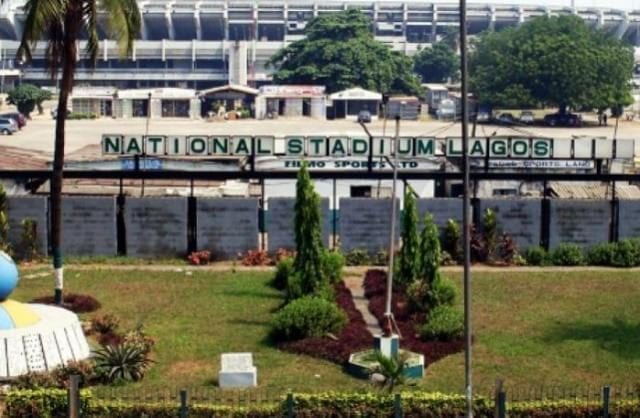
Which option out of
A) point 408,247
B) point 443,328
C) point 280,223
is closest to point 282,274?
point 408,247

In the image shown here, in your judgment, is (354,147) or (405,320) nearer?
(405,320)

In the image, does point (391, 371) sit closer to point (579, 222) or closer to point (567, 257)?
point (567, 257)

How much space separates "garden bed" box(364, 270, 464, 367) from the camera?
77.4 ft

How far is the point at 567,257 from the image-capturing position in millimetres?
34719

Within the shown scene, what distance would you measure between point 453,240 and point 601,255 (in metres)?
4.46

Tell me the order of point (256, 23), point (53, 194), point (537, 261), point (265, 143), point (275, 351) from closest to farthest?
1. point (275, 351)
2. point (53, 194)
3. point (537, 261)
4. point (265, 143)
5. point (256, 23)

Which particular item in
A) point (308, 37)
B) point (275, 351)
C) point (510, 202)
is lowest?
point (275, 351)

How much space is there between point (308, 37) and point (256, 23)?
51.1 meters

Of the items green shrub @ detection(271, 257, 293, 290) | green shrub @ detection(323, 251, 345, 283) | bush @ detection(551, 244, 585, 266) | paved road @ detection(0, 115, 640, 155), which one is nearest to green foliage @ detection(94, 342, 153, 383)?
green shrub @ detection(323, 251, 345, 283)

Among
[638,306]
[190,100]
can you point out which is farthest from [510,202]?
[190,100]

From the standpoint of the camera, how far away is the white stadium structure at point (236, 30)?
160 m

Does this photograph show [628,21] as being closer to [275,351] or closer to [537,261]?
[537,261]

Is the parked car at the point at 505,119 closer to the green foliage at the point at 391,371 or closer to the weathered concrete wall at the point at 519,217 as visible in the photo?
the weathered concrete wall at the point at 519,217

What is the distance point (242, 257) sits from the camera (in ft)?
116
